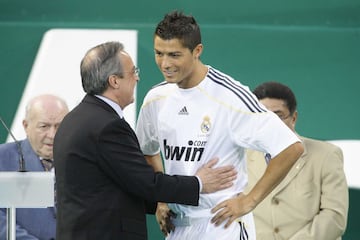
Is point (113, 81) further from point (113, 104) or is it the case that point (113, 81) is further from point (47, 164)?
point (47, 164)

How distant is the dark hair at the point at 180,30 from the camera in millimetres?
3582

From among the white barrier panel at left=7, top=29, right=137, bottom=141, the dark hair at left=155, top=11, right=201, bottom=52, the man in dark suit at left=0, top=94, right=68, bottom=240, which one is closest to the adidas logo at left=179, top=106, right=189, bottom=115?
the dark hair at left=155, top=11, right=201, bottom=52

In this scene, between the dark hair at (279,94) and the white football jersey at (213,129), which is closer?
the white football jersey at (213,129)

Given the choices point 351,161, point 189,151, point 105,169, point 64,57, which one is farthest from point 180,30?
point 64,57

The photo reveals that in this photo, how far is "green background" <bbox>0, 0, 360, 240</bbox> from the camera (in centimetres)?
606

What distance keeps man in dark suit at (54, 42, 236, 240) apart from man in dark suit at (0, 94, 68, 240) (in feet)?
2.16

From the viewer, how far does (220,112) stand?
3625 millimetres

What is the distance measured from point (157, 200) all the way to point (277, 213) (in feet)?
4.06

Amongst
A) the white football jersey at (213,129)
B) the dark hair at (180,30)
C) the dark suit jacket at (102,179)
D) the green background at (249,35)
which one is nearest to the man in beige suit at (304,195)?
the white football jersey at (213,129)

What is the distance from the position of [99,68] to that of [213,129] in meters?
0.46

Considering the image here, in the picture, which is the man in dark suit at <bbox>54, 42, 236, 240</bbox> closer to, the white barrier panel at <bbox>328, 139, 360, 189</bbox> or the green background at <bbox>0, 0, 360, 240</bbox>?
the white barrier panel at <bbox>328, 139, 360, 189</bbox>

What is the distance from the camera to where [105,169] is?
135 inches

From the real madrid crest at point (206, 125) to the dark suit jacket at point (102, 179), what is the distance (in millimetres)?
261

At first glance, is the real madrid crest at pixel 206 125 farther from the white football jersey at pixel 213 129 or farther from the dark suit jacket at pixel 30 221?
the dark suit jacket at pixel 30 221
